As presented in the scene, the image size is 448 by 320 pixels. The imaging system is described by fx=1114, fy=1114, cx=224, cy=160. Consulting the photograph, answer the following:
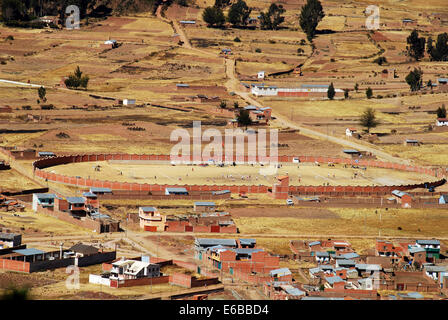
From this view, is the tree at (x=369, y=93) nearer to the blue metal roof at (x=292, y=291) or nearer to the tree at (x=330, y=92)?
the tree at (x=330, y=92)

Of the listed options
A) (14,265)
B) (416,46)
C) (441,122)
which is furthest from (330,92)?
(14,265)

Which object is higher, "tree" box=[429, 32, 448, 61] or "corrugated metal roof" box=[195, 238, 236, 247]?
"tree" box=[429, 32, 448, 61]

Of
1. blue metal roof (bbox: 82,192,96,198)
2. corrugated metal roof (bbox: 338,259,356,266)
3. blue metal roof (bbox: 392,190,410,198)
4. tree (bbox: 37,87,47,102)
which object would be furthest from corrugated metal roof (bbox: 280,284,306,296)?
tree (bbox: 37,87,47,102)

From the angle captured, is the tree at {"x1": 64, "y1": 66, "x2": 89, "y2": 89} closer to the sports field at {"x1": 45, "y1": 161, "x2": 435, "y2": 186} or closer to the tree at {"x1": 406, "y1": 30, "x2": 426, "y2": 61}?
the sports field at {"x1": 45, "y1": 161, "x2": 435, "y2": 186}

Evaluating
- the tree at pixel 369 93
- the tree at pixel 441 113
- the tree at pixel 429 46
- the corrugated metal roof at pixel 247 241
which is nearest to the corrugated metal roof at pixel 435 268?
the corrugated metal roof at pixel 247 241

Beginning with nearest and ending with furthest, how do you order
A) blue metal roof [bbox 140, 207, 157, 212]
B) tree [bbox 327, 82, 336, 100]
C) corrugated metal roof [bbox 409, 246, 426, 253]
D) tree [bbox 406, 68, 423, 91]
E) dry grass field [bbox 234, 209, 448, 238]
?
corrugated metal roof [bbox 409, 246, 426, 253] < blue metal roof [bbox 140, 207, 157, 212] < dry grass field [bbox 234, 209, 448, 238] < tree [bbox 327, 82, 336, 100] < tree [bbox 406, 68, 423, 91]
